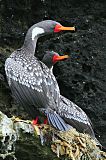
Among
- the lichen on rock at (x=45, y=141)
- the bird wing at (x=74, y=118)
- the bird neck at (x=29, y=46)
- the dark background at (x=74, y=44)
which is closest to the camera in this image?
the lichen on rock at (x=45, y=141)

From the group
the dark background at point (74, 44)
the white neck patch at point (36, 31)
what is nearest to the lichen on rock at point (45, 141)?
the white neck patch at point (36, 31)

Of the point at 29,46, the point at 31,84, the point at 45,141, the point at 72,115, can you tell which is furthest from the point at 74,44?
the point at 45,141

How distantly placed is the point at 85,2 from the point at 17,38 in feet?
2.94

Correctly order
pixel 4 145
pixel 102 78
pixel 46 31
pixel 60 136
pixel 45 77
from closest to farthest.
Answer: pixel 4 145, pixel 60 136, pixel 45 77, pixel 46 31, pixel 102 78

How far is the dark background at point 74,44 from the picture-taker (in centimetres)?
628

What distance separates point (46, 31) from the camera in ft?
17.1

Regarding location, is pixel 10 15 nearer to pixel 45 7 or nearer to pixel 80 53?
pixel 45 7

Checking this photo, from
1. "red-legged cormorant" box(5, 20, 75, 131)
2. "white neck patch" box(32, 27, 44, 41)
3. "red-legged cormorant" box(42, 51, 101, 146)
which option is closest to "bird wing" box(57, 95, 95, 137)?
"red-legged cormorant" box(42, 51, 101, 146)

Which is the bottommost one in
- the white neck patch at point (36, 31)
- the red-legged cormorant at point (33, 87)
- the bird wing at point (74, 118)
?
the bird wing at point (74, 118)

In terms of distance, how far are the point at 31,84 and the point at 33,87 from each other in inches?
1.6

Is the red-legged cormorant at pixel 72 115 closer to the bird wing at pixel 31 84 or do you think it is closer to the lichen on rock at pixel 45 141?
the bird wing at pixel 31 84

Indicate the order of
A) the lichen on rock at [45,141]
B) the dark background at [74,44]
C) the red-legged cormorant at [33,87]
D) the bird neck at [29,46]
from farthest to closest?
the dark background at [74,44], the bird neck at [29,46], the red-legged cormorant at [33,87], the lichen on rock at [45,141]

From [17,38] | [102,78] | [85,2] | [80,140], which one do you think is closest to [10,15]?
[17,38]

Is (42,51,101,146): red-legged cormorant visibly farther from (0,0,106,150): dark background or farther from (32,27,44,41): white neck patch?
(0,0,106,150): dark background
